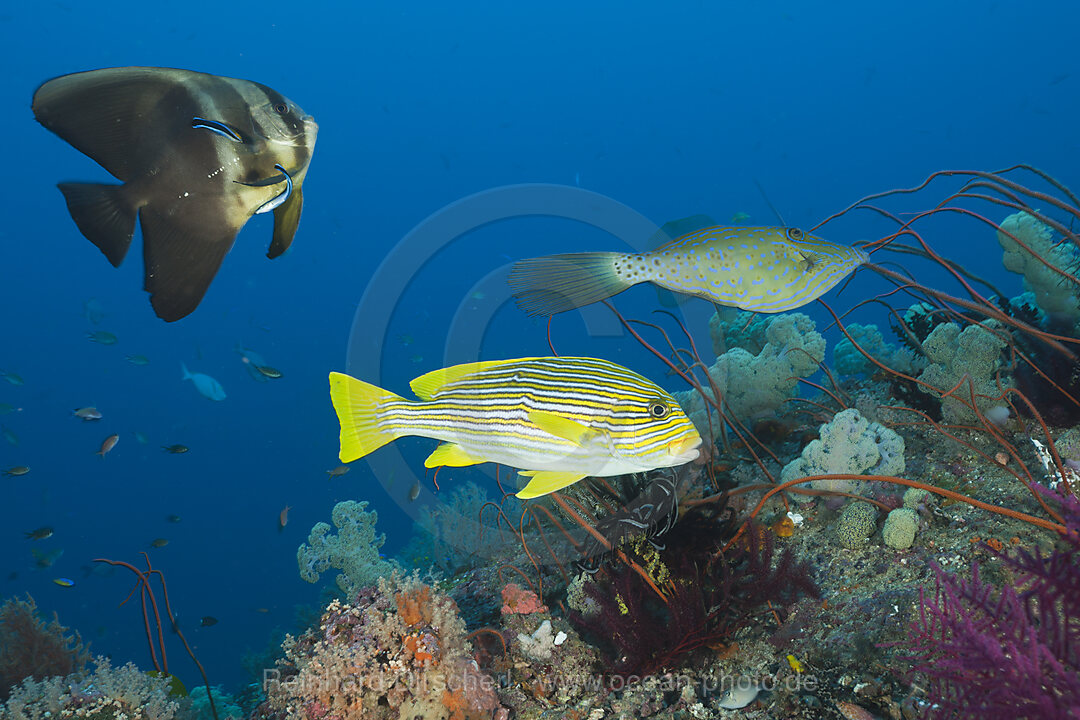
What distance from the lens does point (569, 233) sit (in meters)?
73.1

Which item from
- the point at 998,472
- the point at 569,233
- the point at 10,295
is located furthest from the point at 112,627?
the point at 569,233

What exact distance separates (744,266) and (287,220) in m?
1.99

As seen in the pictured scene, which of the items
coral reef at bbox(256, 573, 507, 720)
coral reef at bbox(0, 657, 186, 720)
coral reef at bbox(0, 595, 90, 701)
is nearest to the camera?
coral reef at bbox(256, 573, 507, 720)

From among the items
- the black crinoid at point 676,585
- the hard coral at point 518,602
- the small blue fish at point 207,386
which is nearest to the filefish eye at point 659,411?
the black crinoid at point 676,585

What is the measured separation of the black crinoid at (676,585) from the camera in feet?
9.29

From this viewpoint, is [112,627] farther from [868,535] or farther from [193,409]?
[868,535]

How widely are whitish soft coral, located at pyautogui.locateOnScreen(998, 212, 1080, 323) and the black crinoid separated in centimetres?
311

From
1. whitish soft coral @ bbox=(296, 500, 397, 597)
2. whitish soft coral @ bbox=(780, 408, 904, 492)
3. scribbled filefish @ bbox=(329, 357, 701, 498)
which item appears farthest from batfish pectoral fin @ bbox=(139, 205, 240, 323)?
Answer: whitish soft coral @ bbox=(296, 500, 397, 597)

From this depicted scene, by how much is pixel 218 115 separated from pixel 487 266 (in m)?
80.3

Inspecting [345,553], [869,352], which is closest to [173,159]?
[345,553]

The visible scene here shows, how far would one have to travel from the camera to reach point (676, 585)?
2.92 meters

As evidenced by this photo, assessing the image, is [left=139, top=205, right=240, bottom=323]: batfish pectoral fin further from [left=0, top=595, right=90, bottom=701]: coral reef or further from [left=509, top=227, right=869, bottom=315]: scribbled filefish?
[left=0, top=595, right=90, bottom=701]: coral reef

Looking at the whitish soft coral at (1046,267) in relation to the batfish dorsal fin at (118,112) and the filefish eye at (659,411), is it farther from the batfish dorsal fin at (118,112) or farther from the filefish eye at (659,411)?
the batfish dorsal fin at (118,112)

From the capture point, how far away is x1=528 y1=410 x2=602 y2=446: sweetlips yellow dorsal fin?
5.38 feet
